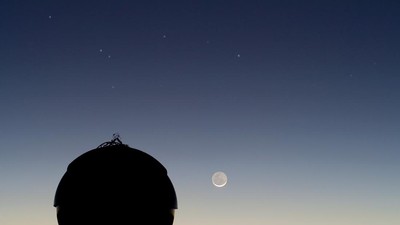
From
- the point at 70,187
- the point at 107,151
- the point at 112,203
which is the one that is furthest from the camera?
the point at 107,151

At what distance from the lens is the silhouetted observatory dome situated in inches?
248

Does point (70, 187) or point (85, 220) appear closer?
point (85, 220)

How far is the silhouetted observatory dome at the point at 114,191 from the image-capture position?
Answer: 248 inches

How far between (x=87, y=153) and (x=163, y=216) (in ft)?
6.59

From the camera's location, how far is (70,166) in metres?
7.13

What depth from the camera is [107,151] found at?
7.15 m

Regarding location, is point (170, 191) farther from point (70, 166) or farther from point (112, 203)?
point (70, 166)

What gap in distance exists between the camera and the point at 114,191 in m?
6.37

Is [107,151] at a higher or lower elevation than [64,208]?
higher

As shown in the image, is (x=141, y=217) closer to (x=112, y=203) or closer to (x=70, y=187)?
(x=112, y=203)

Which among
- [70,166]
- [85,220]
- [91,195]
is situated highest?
[70,166]

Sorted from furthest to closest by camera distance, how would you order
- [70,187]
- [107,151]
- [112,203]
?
[107,151] < [70,187] < [112,203]

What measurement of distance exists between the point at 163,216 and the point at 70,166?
83.1 inches

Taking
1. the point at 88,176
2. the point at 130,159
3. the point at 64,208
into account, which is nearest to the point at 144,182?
the point at 130,159
